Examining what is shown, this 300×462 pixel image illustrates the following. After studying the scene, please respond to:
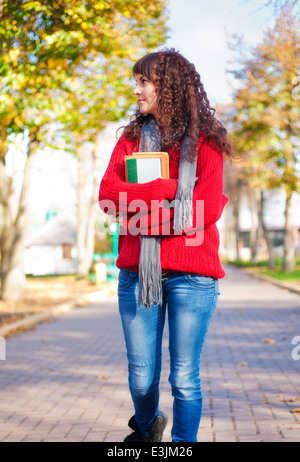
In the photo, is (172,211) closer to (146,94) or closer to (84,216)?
(146,94)

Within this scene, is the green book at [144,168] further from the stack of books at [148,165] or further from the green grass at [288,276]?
the green grass at [288,276]

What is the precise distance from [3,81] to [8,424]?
6086 millimetres

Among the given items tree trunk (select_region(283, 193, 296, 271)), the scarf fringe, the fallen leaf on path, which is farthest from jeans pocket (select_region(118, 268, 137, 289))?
tree trunk (select_region(283, 193, 296, 271))

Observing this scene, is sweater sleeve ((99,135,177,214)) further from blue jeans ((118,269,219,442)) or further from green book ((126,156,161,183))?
blue jeans ((118,269,219,442))

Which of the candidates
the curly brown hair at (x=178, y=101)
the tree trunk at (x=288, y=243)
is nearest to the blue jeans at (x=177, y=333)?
the curly brown hair at (x=178, y=101)

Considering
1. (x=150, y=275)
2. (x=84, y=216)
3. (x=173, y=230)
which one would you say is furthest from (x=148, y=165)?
(x=84, y=216)

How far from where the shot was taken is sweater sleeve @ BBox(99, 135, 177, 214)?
2.93 m

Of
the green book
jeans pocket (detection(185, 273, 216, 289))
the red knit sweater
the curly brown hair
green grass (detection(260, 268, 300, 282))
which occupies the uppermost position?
the curly brown hair

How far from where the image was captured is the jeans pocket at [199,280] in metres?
2.95

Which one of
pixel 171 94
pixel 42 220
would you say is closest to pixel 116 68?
pixel 171 94

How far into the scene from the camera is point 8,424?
475cm

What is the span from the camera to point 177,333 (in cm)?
299
